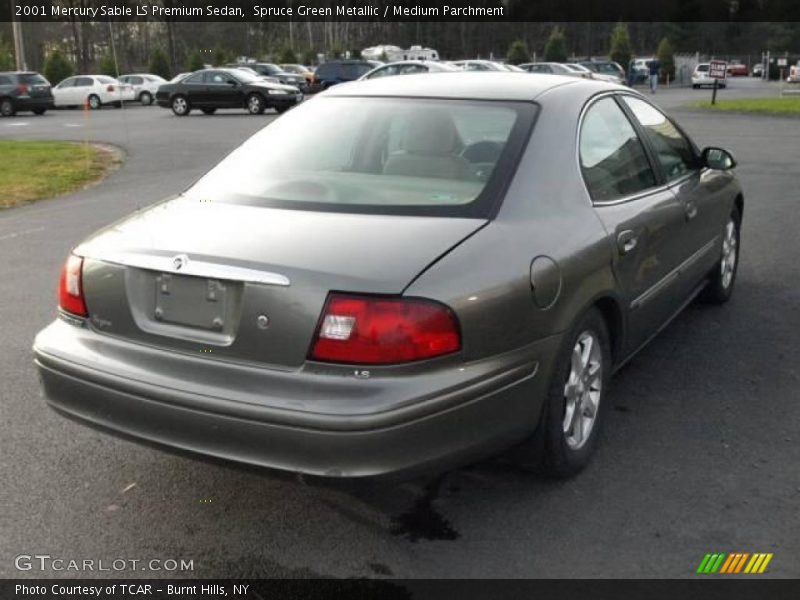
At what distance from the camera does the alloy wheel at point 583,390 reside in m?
3.57

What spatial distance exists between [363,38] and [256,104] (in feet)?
202

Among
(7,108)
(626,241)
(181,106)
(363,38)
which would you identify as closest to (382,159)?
(626,241)

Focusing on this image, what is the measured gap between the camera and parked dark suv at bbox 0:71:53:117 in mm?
31984

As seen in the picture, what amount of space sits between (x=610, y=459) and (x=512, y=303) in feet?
3.78

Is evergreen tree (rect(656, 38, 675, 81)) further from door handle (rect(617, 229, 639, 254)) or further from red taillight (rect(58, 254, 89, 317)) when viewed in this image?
red taillight (rect(58, 254, 89, 317))

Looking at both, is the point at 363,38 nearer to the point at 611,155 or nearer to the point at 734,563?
the point at 611,155

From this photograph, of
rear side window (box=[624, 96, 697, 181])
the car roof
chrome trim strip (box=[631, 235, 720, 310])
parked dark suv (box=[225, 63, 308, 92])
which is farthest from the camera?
parked dark suv (box=[225, 63, 308, 92])

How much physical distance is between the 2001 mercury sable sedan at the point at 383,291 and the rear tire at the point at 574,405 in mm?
12

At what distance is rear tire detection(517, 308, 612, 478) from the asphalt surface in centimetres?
12

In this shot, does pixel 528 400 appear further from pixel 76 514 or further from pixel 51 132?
pixel 51 132
